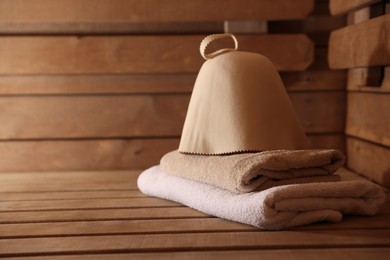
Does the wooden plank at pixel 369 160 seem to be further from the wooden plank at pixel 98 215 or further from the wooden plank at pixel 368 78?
the wooden plank at pixel 98 215

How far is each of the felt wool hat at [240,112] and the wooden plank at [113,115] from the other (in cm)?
48

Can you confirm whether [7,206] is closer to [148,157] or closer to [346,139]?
[148,157]

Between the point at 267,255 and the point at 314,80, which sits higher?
the point at 314,80

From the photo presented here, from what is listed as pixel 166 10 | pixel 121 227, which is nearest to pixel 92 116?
pixel 166 10

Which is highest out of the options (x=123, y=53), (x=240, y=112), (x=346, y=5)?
(x=346, y=5)

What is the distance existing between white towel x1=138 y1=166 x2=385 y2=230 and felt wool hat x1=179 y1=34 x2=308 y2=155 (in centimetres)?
10

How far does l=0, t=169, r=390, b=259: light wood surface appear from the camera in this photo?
80 cm

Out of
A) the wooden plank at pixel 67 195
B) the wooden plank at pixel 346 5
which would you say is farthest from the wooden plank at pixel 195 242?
the wooden plank at pixel 346 5

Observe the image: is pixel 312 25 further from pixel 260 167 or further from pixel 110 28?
pixel 260 167

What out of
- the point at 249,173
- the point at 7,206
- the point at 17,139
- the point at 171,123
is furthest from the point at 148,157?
the point at 249,173

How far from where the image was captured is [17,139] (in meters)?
1.61

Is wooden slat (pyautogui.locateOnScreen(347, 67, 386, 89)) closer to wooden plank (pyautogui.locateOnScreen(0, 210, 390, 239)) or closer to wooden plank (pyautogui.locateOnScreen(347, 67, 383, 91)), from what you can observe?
wooden plank (pyautogui.locateOnScreen(347, 67, 383, 91))

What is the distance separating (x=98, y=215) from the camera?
1.03m

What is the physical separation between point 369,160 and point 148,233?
0.71 meters
